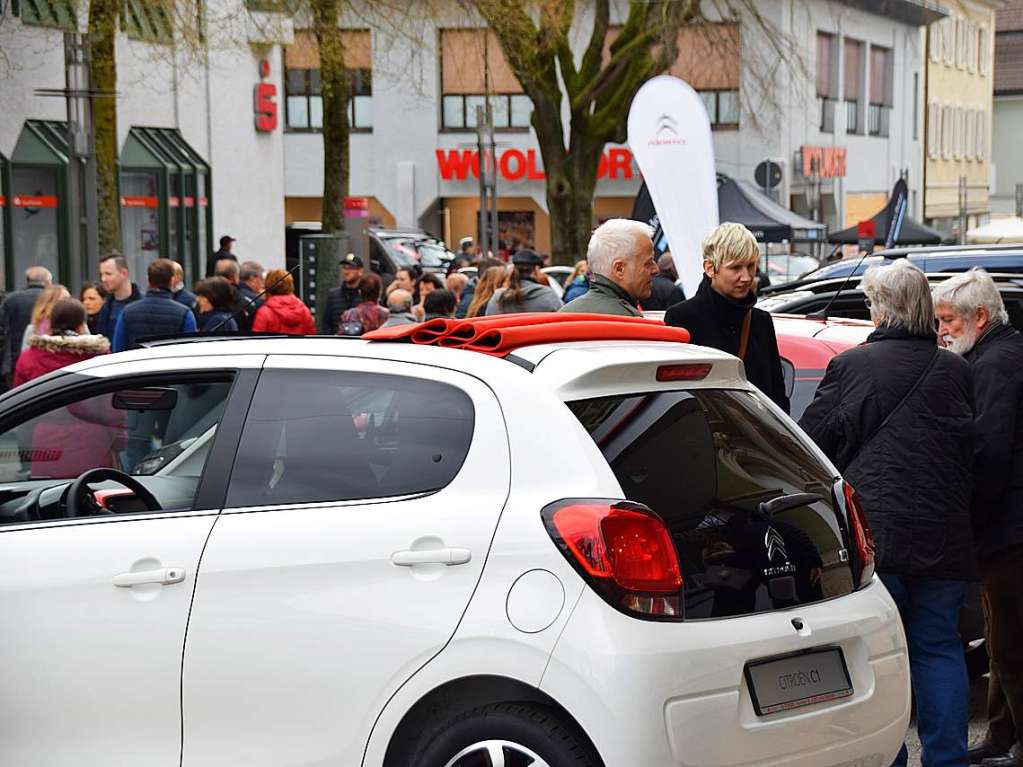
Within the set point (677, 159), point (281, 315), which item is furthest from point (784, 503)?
point (281, 315)

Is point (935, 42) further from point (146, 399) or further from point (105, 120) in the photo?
point (146, 399)

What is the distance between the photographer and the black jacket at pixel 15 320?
13031 millimetres

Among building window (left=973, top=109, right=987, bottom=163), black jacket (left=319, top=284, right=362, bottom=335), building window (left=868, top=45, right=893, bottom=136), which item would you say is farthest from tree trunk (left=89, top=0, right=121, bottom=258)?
building window (left=973, top=109, right=987, bottom=163)

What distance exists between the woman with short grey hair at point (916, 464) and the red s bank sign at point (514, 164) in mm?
43849

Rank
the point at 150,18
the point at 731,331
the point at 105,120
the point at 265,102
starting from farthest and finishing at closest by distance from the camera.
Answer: the point at 265,102 → the point at 105,120 → the point at 150,18 → the point at 731,331

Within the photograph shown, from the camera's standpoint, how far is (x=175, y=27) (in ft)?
62.7

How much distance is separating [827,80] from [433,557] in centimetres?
5010

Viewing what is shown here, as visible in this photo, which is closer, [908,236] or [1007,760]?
[1007,760]

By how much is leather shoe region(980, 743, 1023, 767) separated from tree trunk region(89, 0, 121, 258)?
14105 millimetres

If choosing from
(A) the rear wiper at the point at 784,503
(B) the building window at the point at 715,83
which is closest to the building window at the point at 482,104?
(B) the building window at the point at 715,83

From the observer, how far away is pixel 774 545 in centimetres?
444

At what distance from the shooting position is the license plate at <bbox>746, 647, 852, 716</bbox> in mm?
4270

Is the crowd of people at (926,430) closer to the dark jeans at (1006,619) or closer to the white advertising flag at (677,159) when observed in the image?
the dark jeans at (1006,619)

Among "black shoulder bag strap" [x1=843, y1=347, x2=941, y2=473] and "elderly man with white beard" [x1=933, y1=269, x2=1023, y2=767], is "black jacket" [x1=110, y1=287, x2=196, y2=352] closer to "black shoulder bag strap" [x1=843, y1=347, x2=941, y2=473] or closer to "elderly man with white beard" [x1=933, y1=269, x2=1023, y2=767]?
"elderly man with white beard" [x1=933, y1=269, x2=1023, y2=767]
